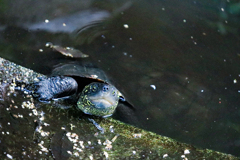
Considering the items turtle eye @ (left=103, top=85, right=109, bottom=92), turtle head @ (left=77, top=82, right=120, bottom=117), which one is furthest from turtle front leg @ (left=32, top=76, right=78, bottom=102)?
turtle eye @ (left=103, top=85, right=109, bottom=92)

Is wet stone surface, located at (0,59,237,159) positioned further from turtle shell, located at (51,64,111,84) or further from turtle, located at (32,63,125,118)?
turtle shell, located at (51,64,111,84)

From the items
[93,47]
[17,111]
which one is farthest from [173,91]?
[17,111]

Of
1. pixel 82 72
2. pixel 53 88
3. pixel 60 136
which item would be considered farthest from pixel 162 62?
pixel 60 136

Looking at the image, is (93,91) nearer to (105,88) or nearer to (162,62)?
(105,88)

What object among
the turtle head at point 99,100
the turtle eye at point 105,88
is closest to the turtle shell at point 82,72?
the turtle head at point 99,100

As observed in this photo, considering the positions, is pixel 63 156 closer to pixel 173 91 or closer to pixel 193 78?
pixel 173 91
